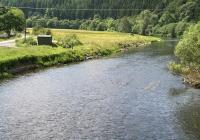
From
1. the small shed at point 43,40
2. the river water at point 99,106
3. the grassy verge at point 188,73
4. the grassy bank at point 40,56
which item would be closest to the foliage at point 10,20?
the small shed at point 43,40

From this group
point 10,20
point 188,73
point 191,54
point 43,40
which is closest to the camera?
point 191,54

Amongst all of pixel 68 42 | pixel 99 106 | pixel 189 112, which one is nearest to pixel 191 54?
pixel 189 112

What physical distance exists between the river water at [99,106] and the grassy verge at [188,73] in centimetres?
137

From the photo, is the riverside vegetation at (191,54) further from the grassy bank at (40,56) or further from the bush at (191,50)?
the grassy bank at (40,56)

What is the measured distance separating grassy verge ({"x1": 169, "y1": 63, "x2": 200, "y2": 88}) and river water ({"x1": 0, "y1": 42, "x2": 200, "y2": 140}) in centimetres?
137

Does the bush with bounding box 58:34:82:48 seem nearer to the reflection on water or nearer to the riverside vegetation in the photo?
the riverside vegetation

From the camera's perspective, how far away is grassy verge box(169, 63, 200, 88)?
6934 centimetres

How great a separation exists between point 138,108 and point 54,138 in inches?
602

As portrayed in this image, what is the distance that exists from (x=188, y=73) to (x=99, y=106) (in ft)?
81.0

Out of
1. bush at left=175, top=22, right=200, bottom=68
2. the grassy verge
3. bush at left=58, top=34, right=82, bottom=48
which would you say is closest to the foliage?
bush at left=58, top=34, right=82, bottom=48

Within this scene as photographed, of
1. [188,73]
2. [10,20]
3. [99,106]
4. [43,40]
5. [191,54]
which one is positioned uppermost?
[10,20]

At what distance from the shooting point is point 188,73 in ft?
248

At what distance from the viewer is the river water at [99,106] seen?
148 feet

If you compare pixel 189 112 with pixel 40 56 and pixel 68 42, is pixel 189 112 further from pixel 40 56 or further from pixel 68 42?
pixel 68 42
